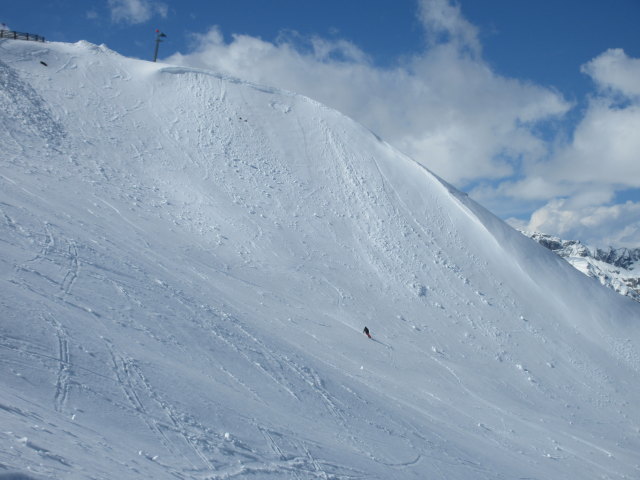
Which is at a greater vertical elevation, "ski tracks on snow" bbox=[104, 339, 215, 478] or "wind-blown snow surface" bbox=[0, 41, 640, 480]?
"wind-blown snow surface" bbox=[0, 41, 640, 480]

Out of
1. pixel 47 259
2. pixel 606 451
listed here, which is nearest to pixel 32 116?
pixel 47 259

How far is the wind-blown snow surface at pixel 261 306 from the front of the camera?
31.2 ft

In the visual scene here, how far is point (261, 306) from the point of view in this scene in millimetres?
19781

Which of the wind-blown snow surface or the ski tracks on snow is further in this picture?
the wind-blown snow surface

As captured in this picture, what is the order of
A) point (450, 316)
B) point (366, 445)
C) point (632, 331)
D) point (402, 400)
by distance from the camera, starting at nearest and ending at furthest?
1. point (366, 445)
2. point (402, 400)
3. point (450, 316)
4. point (632, 331)

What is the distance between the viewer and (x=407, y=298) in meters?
26.1

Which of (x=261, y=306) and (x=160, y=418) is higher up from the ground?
(x=261, y=306)

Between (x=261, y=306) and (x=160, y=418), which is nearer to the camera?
(x=160, y=418)

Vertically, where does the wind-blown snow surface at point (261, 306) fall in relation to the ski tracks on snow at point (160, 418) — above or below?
above

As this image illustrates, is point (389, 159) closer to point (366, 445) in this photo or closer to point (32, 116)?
point (32, 116)

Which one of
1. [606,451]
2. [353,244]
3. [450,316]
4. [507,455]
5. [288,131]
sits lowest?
[507,455]

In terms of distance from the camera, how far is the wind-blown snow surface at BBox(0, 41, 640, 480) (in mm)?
9523

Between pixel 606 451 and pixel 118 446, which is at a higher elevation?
pixel 606 451

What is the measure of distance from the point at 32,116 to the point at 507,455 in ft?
108
